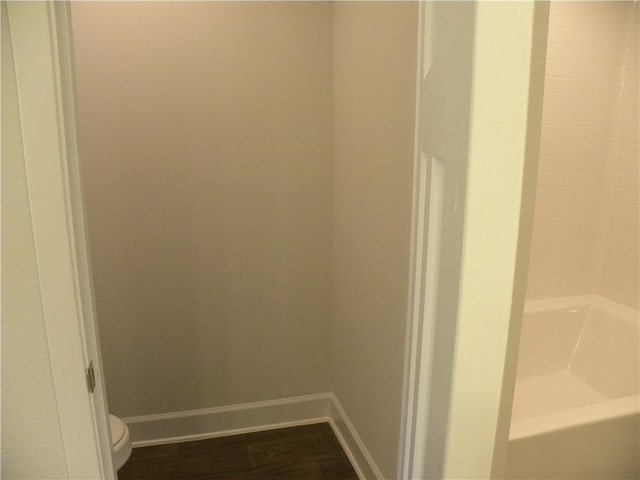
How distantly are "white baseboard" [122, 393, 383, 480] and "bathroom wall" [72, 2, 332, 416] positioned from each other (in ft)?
0.19

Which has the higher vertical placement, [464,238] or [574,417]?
[464,238]

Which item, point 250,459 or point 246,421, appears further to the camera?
point 246,421

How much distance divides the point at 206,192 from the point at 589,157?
6.55 feet

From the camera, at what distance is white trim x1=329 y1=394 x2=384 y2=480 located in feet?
6.66

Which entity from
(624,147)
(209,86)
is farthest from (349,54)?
(624,147)

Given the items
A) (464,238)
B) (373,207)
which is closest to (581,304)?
(373,207)

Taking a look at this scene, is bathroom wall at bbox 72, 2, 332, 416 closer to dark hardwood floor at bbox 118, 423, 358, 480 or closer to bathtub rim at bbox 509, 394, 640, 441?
dark hardwood floor at bbox 118, 423, 358, 480

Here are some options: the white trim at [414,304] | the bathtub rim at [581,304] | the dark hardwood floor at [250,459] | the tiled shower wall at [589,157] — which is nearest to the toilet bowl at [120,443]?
the dark hardwood floor at [250,459]

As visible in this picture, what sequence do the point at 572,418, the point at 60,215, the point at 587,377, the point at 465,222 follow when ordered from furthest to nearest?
the point at 587,377 < the point at 572,418 < the point at 60,215 < the point at 465,222

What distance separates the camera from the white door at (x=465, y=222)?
0.59m

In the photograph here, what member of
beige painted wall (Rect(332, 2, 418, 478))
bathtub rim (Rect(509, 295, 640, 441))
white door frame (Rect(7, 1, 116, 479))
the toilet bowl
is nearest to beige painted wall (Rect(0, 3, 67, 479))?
white door frame (Rect(7, 1, 116, 479))

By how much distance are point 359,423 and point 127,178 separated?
5.28ft

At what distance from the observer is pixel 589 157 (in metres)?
2.38

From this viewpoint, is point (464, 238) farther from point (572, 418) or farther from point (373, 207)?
point (572, 418)
